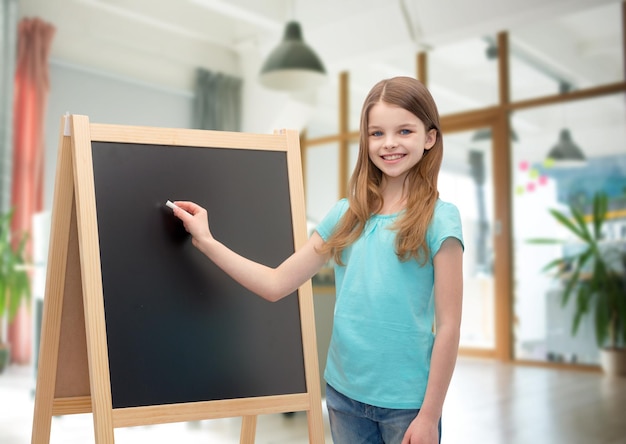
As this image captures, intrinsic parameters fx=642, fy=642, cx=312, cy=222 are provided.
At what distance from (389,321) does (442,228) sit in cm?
20

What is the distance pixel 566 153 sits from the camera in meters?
5.55

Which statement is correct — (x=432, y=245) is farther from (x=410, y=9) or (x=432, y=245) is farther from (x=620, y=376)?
(x=410, y=9)

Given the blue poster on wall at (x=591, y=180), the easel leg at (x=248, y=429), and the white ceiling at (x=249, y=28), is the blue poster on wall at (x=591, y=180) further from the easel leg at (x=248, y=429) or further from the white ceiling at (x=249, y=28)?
the easel leg at (x=248, y=429)

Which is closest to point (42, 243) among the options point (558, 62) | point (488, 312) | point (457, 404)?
point (457, 404)

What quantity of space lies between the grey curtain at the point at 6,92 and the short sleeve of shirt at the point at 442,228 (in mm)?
4866

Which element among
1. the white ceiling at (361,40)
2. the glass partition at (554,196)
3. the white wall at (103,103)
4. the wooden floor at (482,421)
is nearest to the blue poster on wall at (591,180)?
the glass partition at (554,196)

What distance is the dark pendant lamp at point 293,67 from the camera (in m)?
4.50

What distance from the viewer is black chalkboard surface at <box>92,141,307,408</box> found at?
4.45 ft

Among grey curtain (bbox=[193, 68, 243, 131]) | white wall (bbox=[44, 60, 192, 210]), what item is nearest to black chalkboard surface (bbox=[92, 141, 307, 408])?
white wall (bbox=[44, 60, 192, 210])

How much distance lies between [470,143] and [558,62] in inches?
41.9

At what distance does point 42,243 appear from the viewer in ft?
12.5

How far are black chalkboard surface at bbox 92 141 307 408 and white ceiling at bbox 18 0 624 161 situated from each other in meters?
4.68

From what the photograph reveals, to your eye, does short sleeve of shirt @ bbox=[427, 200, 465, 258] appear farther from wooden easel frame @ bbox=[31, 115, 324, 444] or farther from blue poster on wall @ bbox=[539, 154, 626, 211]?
blue poster on wall @ bbox=[539, 154, 626, 211]

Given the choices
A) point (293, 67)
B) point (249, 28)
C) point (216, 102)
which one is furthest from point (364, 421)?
point (249, 28)
